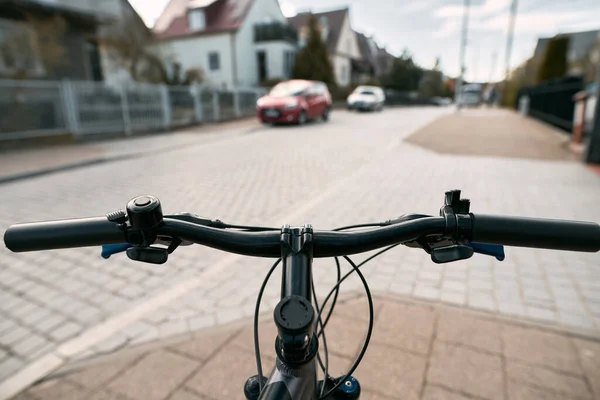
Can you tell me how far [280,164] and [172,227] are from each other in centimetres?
820

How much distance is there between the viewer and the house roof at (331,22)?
43.5 m

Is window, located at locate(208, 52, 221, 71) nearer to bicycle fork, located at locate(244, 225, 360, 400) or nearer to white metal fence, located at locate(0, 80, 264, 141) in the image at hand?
white metal fence, located at locate(0, 80, 264, 141)

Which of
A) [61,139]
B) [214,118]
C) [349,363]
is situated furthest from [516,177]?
[214,118]

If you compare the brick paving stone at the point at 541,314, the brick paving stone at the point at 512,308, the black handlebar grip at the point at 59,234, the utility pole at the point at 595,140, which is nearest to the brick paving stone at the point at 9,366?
the black handlebar grip at the point at 59,234

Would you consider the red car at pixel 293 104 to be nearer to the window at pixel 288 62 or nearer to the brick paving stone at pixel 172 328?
the brick paving stone at pixel 172 328

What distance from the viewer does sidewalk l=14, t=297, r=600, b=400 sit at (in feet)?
7.50

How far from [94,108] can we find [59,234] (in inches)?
517

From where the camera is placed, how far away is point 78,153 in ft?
34.1

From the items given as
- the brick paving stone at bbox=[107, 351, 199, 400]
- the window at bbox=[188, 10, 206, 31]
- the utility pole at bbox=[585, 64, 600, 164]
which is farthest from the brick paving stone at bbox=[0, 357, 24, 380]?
the window at bbox=[188, 10, 206, 31]

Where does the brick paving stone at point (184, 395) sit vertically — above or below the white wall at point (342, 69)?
below

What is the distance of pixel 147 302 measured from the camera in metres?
3.28

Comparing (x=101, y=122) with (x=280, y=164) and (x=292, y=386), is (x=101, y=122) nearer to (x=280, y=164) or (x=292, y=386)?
(x=280, y=164)

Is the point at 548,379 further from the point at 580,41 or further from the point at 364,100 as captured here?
the point at 580,41

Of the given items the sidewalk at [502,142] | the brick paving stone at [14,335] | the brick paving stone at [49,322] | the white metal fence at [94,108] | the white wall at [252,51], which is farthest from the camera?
the white wall at [252,51]
